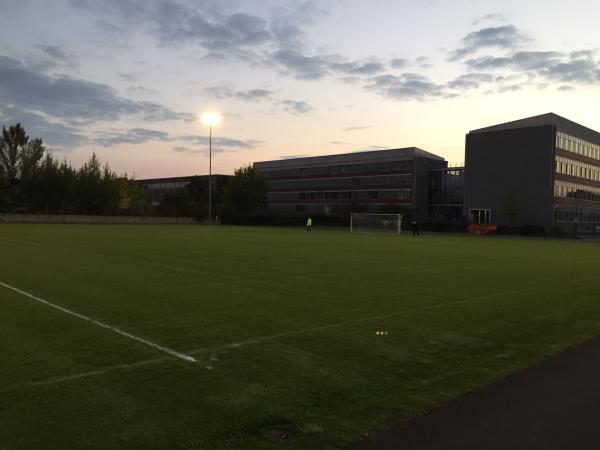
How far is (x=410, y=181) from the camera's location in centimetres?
9938

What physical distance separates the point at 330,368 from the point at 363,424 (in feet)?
5.09

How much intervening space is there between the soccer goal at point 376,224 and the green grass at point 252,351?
50126 mm

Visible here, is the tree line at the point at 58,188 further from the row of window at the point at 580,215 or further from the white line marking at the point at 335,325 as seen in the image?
the white line marking at the point at 335,325

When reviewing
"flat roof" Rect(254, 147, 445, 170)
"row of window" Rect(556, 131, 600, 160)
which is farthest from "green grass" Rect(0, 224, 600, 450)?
"flat roof" Rect(254, 147, 445, 170)

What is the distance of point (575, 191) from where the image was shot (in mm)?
79812

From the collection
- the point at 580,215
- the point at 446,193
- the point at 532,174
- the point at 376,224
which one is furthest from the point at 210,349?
the point at 446,193

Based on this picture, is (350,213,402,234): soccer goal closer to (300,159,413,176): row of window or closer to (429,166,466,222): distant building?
(429,166,466,222): distant building

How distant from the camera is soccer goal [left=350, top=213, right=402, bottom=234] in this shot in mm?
63938

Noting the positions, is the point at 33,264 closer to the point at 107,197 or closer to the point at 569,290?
the point at 569,290

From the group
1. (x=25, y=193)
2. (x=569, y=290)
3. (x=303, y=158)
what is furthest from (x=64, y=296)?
(x=303, y=158)

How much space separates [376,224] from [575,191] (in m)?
37.1

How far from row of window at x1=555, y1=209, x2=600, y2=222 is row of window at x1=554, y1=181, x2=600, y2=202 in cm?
229

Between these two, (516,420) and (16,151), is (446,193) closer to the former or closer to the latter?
(16,151)

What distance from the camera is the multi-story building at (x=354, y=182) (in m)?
99.8
